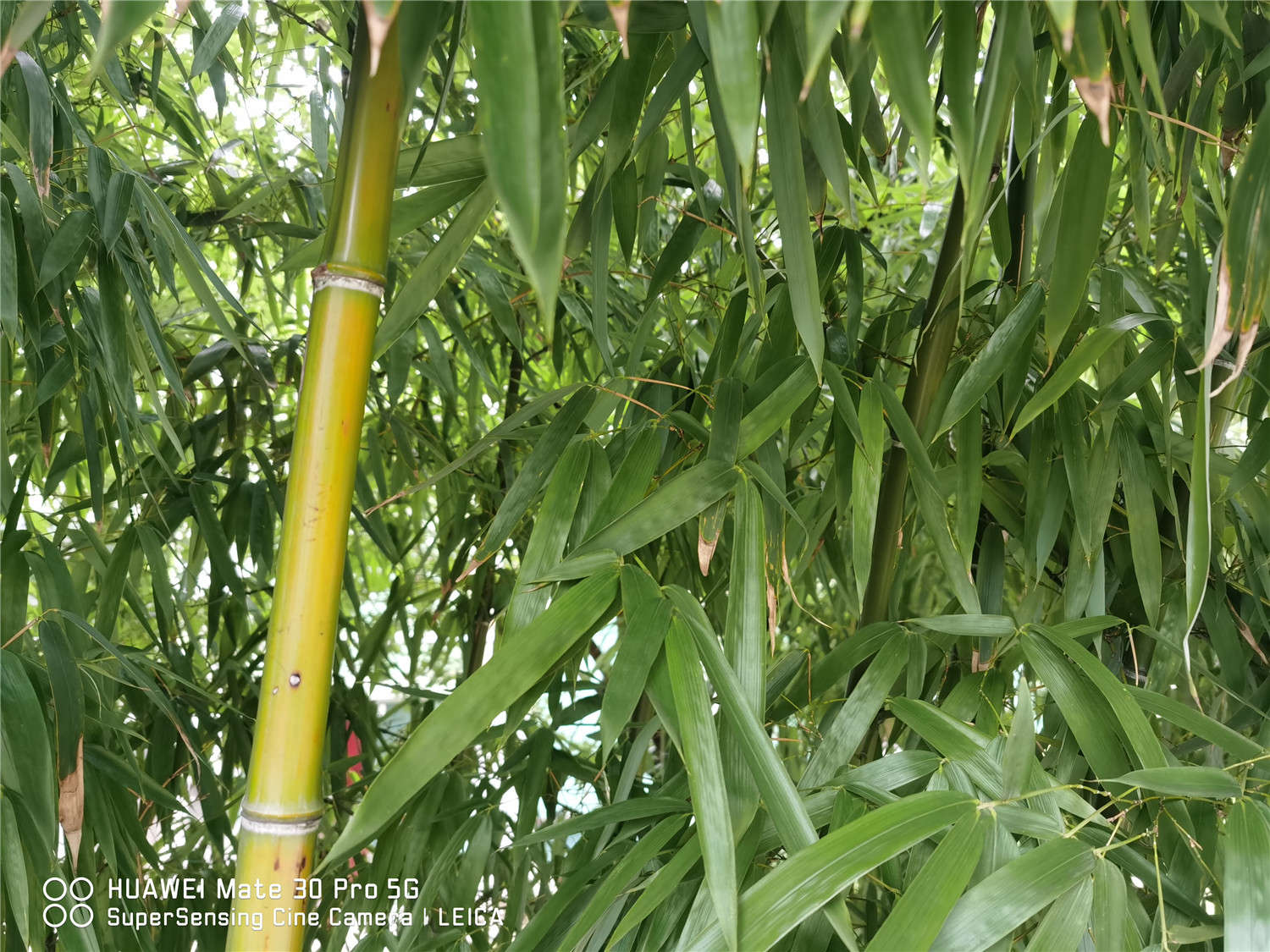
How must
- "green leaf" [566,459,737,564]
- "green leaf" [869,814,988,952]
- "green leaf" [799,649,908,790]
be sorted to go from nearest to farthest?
"green leaf" [869,814,988,952] → "green leaf" [566,459,737,564] → "green leaf" [799,649,908,790]

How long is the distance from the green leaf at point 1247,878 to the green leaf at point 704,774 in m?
0.20

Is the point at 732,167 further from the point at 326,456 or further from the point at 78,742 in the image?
the point at 78,742

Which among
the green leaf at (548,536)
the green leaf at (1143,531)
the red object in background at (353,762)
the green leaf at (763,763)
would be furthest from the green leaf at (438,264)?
the red object in background at (353,762)

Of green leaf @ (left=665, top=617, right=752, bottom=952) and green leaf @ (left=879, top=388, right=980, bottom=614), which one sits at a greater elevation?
green leaf @ (left=879, top=388, right=980, bottom=614)

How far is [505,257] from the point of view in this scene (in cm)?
106

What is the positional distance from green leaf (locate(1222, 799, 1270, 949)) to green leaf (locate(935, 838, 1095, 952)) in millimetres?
58

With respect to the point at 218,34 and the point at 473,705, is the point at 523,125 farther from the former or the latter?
the point at 218,34

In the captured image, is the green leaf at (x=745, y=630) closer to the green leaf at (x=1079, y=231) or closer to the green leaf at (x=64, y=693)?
the green leaf at (x=1079, y=231)

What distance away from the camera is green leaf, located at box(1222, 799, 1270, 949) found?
425mm

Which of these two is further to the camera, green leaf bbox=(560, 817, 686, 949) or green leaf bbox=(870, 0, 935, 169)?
green leaf bbox=(560, 817, 686, 949)

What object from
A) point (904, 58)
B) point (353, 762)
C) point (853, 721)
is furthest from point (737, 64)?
point (353, 762)

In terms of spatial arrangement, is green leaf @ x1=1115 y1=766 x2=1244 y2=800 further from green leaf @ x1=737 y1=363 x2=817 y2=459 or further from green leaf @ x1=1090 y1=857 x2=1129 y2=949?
green leaf @ x1=737 y1=363 x2=817 y2=459

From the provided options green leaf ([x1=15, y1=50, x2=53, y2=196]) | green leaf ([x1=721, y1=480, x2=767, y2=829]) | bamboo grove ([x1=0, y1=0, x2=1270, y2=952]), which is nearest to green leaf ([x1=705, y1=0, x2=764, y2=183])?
bamboo grove ([x1=0, y1=0, x2=1270, y2=952])

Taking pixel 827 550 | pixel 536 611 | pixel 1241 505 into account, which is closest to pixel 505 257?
pixel 827 550
